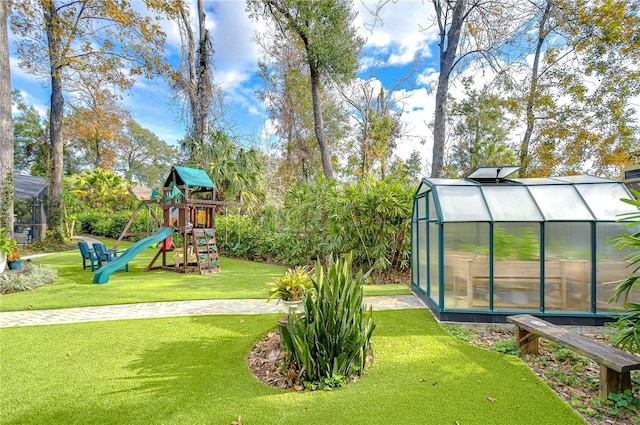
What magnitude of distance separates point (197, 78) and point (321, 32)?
8.30 meters

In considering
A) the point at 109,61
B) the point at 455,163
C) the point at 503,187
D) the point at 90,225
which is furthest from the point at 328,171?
the point at 90,225

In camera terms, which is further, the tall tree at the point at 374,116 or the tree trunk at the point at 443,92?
the tall tree at the point at 374,116

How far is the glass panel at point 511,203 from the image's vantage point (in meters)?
4.33

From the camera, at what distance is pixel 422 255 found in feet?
18.8

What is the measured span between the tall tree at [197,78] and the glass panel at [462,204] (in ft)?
46.0

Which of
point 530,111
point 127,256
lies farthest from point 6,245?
point 530,111

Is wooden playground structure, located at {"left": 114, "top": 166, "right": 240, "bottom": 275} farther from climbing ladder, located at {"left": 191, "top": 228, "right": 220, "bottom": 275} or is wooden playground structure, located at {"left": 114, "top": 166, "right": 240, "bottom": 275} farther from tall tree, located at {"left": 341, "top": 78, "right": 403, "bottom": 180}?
tall tree, located at {"left": 341, "top": 78, "right": 403, "bottom": 180}

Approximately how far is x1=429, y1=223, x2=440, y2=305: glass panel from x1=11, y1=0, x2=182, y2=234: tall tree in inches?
516

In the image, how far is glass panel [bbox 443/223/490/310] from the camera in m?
4.37

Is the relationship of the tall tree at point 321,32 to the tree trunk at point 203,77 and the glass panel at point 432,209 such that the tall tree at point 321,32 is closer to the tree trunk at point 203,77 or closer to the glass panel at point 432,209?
the tree trunk at point 203,77

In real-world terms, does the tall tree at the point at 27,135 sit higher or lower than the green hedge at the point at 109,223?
higher

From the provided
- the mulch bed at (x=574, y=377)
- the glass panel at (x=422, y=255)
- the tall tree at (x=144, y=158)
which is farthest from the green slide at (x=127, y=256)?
the tall tree at (x=144, y=158)

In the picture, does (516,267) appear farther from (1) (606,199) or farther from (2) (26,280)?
(2) (26,280)

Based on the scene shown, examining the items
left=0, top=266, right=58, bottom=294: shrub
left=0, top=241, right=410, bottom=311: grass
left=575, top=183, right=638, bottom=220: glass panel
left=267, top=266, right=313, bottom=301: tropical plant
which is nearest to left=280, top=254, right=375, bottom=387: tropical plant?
left=267, top=266, right=313, bottom=301: tropical plant
